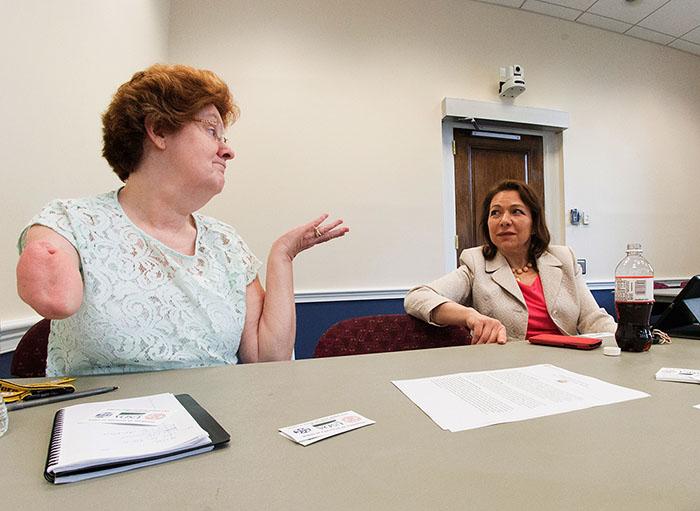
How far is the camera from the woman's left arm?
1.17 m

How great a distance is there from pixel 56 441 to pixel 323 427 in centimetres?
32

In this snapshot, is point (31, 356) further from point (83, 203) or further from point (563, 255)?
point (563, 255)

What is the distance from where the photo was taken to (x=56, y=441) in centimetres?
49

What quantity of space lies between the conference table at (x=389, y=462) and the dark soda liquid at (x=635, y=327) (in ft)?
1.00

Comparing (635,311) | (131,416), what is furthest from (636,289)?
(131,416)

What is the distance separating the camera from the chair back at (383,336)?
4.02 feet

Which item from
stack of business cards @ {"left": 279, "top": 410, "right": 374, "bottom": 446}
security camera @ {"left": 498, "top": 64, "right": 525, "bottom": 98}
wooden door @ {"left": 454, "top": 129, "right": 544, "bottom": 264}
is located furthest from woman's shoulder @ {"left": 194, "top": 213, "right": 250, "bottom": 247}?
security camera @ {"left": 498, "top": 64, "right": 525, "bottom": 98}

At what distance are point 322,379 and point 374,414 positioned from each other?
0.21 meters

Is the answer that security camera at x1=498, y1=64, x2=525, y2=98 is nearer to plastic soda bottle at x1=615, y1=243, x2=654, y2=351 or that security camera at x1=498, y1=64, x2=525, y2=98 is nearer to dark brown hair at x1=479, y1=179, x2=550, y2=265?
dark brown hair at x1=479, y1=179, x2=550, y2=265

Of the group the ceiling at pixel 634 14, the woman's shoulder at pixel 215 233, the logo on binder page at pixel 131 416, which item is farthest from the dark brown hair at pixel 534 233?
the ceiling at pixel 634 14

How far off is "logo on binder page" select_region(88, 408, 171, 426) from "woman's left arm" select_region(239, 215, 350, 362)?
0.58m

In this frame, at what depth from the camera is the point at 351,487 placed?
1.32ft

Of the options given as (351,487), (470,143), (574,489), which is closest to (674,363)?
(574,489)

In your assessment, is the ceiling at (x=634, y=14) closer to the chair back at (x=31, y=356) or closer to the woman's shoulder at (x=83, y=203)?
the woman's shoulder at (x=83, y=203)
